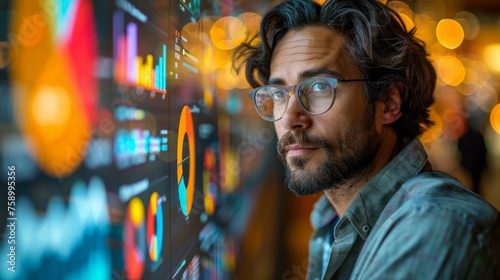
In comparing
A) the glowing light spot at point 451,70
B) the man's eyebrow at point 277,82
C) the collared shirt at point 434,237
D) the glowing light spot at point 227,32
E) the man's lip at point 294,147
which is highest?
the glowing light spot at point 451,70

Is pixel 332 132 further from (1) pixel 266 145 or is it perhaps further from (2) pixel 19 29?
(1) pixel 266 145

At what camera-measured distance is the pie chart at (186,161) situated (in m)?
1.09

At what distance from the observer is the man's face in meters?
1.30

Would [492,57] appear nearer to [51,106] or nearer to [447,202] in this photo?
[447,202]

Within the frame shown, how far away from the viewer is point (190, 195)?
3.97 ft

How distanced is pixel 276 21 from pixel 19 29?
1.10 metres

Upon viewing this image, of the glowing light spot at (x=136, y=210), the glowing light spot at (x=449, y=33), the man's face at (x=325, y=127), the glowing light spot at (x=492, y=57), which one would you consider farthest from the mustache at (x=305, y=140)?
the glowing light spot at (x=492, y=57)

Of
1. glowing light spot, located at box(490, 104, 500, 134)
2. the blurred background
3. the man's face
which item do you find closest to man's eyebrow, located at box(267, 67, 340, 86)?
the man's face

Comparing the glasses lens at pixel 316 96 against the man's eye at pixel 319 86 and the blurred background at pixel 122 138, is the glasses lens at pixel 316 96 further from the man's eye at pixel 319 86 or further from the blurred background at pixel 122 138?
the blurred background at pixel 122 138

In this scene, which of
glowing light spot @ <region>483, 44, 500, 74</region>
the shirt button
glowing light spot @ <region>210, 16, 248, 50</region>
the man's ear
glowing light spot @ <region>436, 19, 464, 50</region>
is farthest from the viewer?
glowing light spot @ <region>483, 44, 500, 74</region>

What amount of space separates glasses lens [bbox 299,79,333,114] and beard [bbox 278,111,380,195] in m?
0.08

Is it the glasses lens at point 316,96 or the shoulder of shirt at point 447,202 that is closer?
the shoulder of shirt at point 447,202

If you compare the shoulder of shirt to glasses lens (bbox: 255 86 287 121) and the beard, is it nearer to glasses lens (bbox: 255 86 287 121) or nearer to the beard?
the beard

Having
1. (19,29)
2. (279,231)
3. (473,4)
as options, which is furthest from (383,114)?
(473,4)
